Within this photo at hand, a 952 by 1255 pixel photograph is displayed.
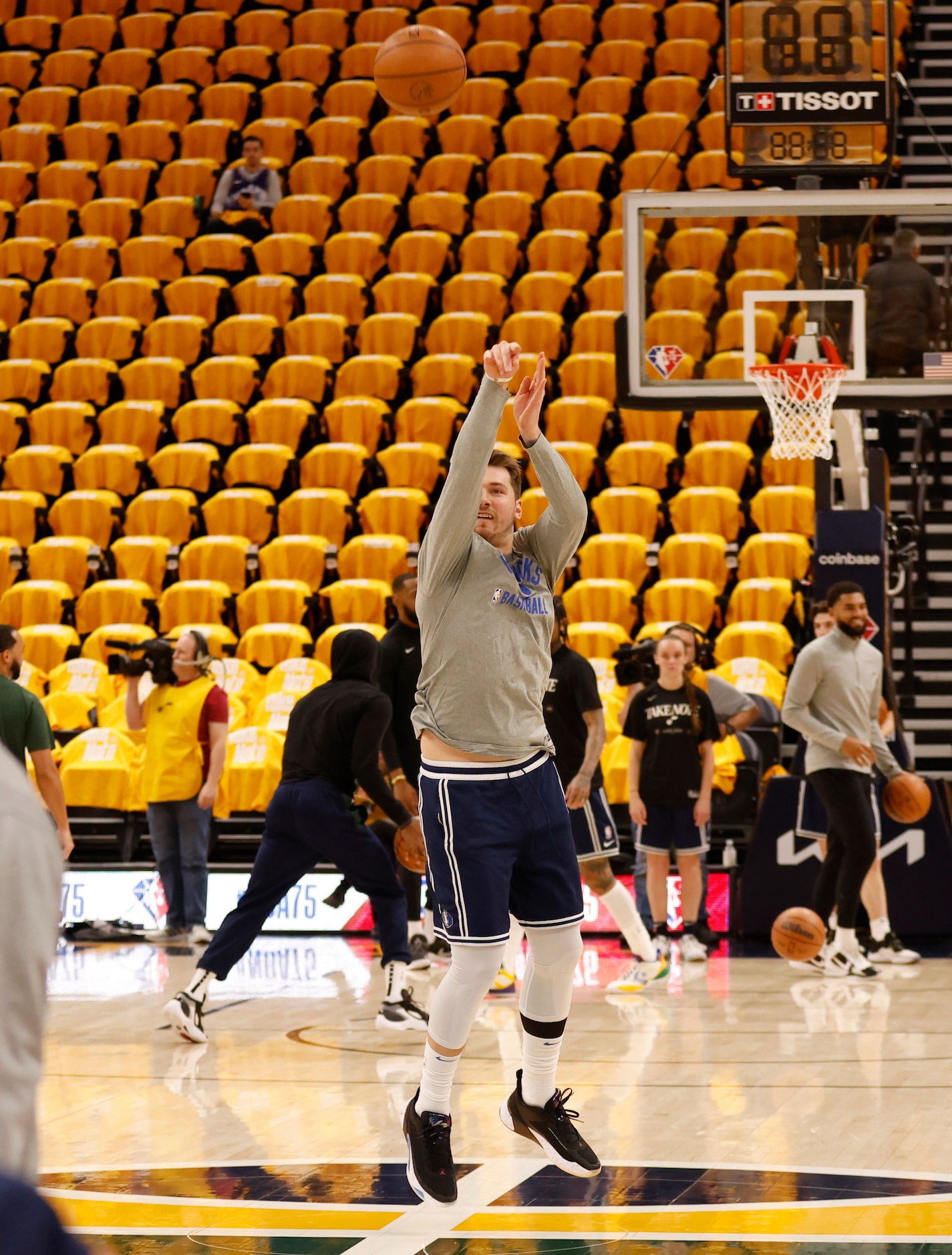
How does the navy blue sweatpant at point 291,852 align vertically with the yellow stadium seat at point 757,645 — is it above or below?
below

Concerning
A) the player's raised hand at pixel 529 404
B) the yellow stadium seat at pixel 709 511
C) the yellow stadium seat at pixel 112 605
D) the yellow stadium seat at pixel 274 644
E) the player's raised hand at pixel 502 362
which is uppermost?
the player's raised hand at pixel 502 362

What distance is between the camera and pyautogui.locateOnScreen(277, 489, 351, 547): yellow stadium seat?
13406 millimetres

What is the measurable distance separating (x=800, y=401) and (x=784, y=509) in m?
3.91

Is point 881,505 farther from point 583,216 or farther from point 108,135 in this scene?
point 108,135

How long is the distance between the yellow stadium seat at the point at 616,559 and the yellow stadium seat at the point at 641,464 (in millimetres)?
1005

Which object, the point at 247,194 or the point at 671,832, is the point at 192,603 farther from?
the point at 247,194

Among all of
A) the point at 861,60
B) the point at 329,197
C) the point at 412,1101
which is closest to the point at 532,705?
the point at 412,1101

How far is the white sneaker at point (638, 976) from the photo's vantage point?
826cm

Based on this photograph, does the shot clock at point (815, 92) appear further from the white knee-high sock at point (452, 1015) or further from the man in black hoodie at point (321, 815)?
the white knee-high sock at point (452, 1015)

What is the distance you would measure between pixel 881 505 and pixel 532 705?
661 cm

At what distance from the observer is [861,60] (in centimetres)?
915

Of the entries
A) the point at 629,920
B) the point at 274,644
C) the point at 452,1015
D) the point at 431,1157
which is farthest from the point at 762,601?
the point at 431,1157

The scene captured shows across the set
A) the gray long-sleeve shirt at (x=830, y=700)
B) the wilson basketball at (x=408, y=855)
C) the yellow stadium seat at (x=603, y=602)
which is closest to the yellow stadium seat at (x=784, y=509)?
the yellow stadium seat at (x=603, y=602)

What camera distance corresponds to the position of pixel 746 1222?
4281mm
